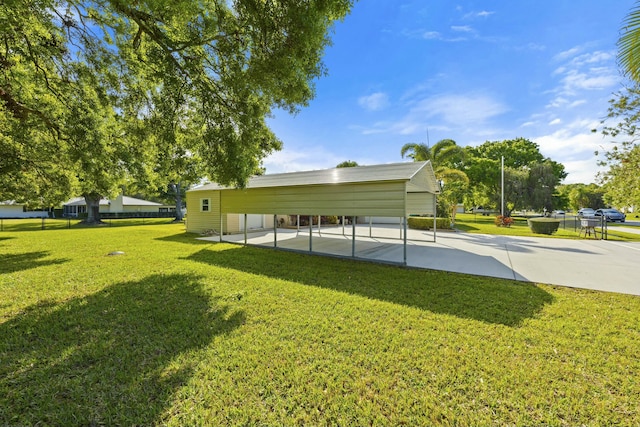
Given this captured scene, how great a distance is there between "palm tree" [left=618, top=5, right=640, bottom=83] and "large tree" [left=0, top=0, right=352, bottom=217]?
3520mm

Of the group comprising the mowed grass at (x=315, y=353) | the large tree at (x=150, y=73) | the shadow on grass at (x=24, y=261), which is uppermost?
the large tree at (x=150, y=73)

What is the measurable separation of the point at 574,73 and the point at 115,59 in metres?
14.0

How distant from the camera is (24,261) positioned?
802 cm

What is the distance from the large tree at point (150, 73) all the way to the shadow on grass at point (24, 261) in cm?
299

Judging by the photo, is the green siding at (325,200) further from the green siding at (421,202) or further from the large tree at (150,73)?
the green siding at (421,202)

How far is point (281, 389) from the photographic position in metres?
2.49

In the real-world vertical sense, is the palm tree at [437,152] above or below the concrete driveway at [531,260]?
above

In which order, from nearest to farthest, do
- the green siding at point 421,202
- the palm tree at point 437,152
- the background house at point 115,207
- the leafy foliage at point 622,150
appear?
the leafy foliage at point 622,150, the green siding at point 421,202, the palm tree at point 437,152, the background house at point 115,207

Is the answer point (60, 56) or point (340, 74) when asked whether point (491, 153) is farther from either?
point (60, 56)

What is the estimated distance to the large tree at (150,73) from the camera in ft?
14.4

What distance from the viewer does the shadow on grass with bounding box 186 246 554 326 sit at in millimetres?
4414

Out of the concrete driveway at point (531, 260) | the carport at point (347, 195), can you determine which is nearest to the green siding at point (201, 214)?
the carport at point (347, 195)

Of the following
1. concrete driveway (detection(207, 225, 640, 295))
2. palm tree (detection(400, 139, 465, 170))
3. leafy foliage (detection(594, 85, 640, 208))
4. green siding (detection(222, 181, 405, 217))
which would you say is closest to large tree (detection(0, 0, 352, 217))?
green siding (detection(222, 181, 405, 217))

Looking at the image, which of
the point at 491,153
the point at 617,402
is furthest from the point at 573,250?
the point at 491,153
